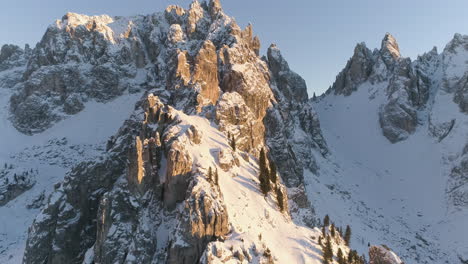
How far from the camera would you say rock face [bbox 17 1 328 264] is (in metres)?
55.9

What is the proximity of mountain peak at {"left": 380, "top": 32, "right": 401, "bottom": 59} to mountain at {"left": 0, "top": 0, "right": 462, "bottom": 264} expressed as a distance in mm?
1203

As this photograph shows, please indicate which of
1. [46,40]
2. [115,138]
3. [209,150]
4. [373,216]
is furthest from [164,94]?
[46,40]

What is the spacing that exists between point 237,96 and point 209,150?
2037cm

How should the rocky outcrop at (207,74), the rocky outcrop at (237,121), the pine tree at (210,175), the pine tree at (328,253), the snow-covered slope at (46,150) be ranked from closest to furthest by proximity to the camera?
the pine tree at (328,253), the pine tree at (210,175), the rocky outcrop at (237,121), the rocky outcrop at (207,74), the snow-covered slope at (46,150)

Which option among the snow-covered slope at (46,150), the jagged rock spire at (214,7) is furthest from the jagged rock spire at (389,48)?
the snow-covered slope at (46,150)

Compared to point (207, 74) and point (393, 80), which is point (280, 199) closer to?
point (207, 74)

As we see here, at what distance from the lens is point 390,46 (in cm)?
18638

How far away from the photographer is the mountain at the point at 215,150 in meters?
57.4

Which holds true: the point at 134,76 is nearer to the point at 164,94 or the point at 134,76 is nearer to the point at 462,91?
the point at 164,94

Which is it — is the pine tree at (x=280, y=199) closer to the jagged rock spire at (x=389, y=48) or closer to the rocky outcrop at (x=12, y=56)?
the jagged rock spire at (x=389, y=48)

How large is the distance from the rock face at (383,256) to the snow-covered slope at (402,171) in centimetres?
2603

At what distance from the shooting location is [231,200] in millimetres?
58312

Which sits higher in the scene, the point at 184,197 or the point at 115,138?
the point at 115,138

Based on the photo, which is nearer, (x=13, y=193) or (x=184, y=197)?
(x=184, y=197)
